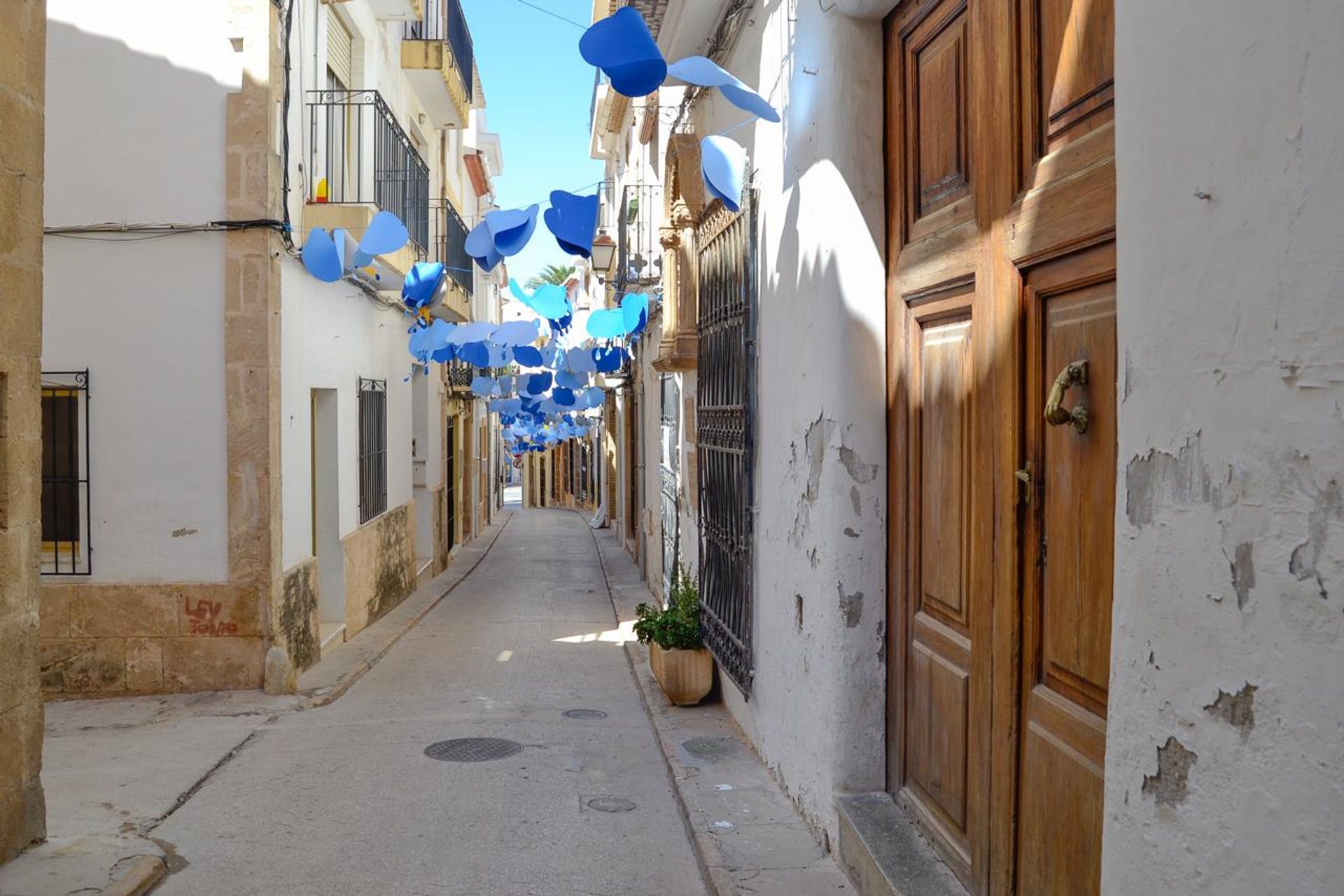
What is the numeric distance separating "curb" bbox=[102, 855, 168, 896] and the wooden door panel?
350 cm

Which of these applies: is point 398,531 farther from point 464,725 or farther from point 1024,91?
point 1024,91

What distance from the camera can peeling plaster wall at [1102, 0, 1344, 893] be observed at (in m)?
1.73

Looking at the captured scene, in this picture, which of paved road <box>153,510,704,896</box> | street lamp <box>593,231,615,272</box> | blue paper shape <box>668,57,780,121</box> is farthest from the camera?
street lamp <box>593,231,615,272</box>

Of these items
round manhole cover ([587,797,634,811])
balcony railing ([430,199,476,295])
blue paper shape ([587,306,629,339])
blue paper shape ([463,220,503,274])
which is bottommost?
round manhole cover ([587,797,634,811])

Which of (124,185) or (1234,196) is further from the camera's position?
(124,185)

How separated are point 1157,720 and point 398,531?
41.8 feet

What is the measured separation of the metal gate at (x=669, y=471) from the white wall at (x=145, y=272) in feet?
13.5

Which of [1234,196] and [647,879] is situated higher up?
[1234,196]

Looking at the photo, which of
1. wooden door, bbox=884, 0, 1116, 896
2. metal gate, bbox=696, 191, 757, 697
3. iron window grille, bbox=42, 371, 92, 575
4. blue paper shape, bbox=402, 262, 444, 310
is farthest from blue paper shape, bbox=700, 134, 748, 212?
iron window grille, bbox=42, 371, 92, 575

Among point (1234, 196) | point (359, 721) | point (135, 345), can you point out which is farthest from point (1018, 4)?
point (135, 345)

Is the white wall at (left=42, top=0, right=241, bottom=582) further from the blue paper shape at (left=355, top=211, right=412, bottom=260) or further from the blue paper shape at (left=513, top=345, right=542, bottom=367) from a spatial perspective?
the blue paper shape at (left=513, top=345, right=542, bottom=367)

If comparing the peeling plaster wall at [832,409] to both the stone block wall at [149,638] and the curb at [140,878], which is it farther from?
the stone block wall at [149,638]

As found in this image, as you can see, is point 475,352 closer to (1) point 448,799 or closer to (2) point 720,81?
(1) point 448,799

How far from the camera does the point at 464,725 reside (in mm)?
7617
